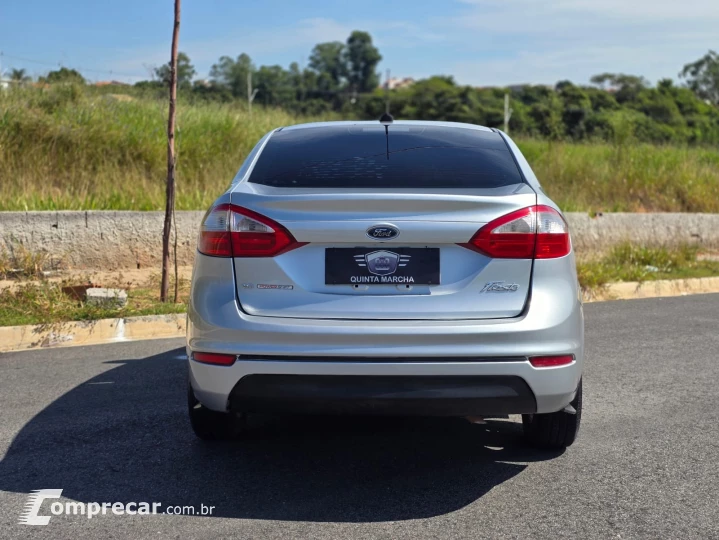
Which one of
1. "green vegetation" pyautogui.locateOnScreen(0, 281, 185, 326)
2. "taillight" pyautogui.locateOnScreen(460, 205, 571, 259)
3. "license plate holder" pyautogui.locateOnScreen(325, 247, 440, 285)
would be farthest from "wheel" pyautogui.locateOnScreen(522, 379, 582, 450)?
"green vegetation" pyautogui.locateOnScreen(0, 281, 185, 326)

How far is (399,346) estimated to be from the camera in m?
3.67

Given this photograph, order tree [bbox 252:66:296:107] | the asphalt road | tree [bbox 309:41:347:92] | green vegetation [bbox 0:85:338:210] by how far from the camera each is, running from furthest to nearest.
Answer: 1. tree [bbox 309:41:347:92]
2. tree [bbox 252:66:296:107]
3. green vegetation [bbox 0:85:338:210]
4. the asphalt road

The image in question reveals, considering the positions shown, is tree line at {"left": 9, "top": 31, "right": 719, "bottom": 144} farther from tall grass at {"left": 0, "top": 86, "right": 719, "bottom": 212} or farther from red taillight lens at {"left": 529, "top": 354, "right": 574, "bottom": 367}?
red taillight lens at {"left": 529, "top": 354, "right": 574, "bottom": 367}

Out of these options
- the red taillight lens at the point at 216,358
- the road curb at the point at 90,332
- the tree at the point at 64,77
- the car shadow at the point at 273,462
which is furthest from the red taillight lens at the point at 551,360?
the tree at the point at 64,77

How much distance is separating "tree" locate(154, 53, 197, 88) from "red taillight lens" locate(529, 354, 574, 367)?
6831mm

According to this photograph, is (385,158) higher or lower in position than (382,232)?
higher

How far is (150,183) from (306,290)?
30.4ft

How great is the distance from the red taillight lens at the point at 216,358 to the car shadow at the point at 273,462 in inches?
22.7

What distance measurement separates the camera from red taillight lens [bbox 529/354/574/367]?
3.75m

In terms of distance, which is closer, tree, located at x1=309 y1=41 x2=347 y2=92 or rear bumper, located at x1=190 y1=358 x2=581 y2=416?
rear bumper, located at x1=190 y1=358 x2=581 y2=416

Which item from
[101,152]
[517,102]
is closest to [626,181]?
[101,152]

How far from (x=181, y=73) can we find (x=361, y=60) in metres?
105

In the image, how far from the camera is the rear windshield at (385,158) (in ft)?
13.5

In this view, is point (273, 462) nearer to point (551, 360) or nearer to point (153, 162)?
point (551, 360)
